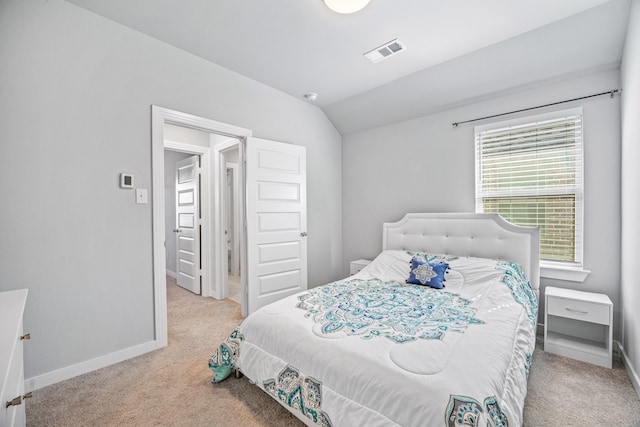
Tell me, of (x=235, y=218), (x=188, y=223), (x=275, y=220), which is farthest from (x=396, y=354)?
(x=235, y=218)

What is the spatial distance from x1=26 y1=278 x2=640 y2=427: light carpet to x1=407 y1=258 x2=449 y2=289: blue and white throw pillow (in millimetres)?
897

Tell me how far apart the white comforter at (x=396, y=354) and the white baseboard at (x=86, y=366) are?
84 cm

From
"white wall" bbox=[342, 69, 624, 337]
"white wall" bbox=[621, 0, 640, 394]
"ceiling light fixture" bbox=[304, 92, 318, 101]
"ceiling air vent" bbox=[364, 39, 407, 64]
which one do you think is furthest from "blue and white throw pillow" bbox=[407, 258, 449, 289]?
"ceiling light fixture" bbox=[304, 92, 318, 101]

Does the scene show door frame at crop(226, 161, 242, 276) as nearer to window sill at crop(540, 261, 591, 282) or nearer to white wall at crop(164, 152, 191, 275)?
white wall at crop(164, 152, 191, 275)

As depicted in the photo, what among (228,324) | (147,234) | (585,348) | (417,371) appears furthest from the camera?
(228,324)

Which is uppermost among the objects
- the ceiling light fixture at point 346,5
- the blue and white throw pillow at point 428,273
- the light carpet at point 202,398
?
the ceiling light fixture at point 346,5

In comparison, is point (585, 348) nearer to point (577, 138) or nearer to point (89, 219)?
point (577, 138)

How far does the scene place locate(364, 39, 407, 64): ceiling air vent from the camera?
250 centimetres

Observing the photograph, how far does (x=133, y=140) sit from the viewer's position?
93.4 inches

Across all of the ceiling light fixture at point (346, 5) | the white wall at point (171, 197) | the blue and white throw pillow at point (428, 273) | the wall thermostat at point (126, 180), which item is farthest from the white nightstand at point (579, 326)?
the white wall at point (171, 197)

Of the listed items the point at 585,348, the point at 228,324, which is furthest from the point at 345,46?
the point at 585,348

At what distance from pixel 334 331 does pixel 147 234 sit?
1830 millimetres

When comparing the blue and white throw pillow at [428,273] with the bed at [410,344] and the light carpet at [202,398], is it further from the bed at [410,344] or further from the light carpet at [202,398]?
the light carpet at [202,398]

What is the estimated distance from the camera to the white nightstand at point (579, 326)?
2.15m
